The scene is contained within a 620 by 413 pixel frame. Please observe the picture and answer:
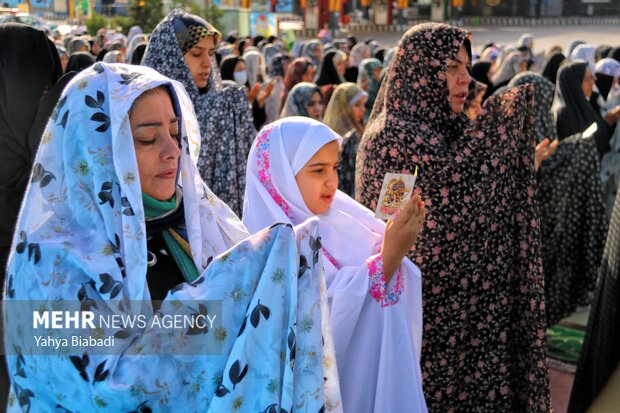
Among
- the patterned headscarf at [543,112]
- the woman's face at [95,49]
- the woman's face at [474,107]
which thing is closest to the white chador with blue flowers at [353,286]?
the woman's face at [474,107]

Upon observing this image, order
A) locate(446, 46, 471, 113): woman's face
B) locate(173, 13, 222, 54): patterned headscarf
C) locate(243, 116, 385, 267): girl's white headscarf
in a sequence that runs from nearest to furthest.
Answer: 1. locate(243, 116, 385, 267): girl's white headscarf
2. locate(446, 46, 471, 113): woman's face
3. locate(173, 13, 222, 54): patterned headscarf

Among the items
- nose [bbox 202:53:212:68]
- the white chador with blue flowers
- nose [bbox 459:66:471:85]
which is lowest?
the white chador with blue flowers

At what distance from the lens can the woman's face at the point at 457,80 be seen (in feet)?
10.6

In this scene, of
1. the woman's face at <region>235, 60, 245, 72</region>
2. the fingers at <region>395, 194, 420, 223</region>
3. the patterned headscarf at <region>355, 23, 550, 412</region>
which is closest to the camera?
the fingers at <region>395, 194, 420, 223</region>

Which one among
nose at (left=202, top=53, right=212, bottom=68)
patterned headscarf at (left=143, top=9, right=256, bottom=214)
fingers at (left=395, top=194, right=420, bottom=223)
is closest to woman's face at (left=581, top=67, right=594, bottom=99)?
patterned headscarf at (left=143, top=9, right=256, bottom=214)

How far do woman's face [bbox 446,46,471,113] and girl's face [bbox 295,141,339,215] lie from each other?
2.60ft

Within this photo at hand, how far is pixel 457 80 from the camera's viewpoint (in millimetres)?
3248

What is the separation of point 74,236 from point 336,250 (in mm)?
1210

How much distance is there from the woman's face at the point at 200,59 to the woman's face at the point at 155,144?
8.53 feet

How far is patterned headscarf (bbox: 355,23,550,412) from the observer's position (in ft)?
10.0

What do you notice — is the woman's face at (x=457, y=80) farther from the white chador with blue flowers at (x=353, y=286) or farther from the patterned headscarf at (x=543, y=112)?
the patterned headscarf at (x=543, y=112)

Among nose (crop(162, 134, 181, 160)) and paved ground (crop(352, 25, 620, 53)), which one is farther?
paved ground (crop(352, 25, 620, 53))

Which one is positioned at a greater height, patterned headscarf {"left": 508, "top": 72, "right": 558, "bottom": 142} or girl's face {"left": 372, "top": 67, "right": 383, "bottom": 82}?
girl's face {"left": 372, "top": 67, "right": 383, "bottom": 82}

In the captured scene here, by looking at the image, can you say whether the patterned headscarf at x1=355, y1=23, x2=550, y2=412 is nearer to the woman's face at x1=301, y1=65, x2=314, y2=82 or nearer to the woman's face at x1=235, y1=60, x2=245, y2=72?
the woman's face at x1=301, y1=65, x2=314, y2=82
